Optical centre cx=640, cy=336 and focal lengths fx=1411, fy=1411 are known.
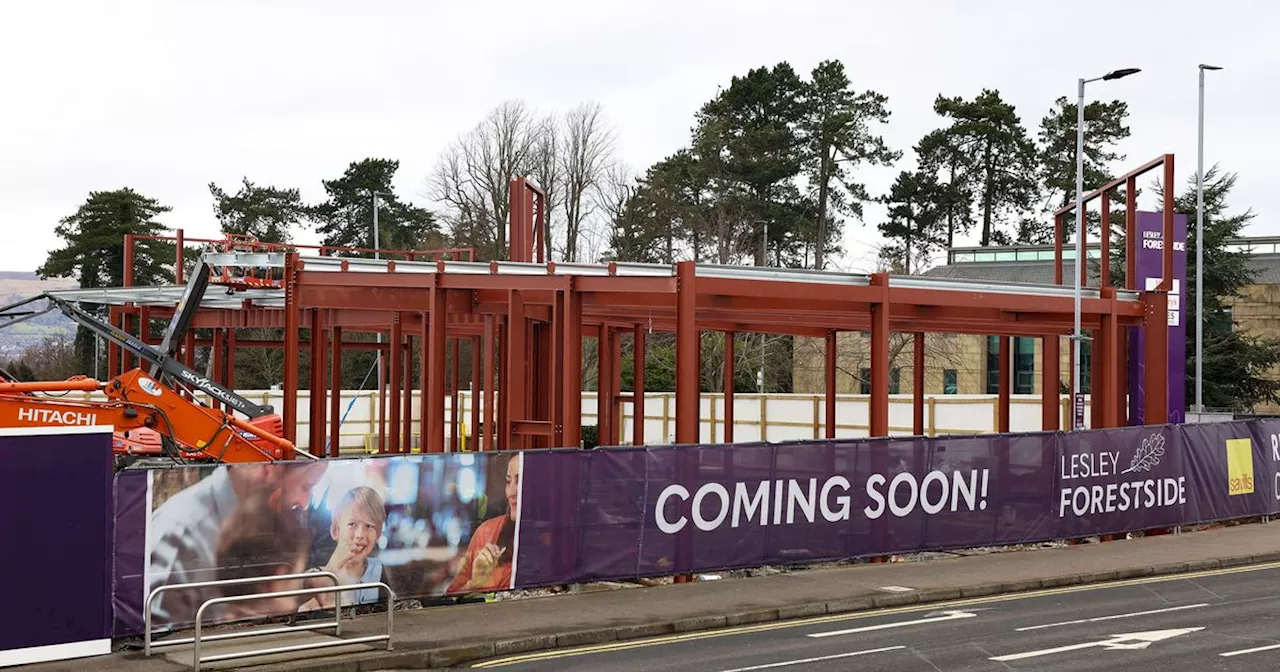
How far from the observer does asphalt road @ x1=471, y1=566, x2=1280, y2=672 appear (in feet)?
46.7

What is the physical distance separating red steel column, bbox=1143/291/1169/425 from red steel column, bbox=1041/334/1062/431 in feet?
10.8

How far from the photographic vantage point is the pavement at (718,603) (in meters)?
14.2

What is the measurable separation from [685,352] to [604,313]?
11524 millimetres

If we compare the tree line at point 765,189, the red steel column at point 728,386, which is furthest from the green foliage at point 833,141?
the red steel column at point 728,386

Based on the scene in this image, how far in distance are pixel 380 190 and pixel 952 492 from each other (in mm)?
74919

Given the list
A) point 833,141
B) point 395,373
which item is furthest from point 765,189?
point 395,373

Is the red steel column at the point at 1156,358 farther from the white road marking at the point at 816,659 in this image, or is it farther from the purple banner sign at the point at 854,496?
the white road marking at the point at 816,659

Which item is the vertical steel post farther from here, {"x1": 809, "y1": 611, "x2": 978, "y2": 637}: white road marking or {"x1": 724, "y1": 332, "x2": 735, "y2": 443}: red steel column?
{"x1": 809, "y1": 611, "x2": 978, "y2": 637}: white road marking

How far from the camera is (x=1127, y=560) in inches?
886

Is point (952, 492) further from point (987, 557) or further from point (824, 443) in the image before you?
point (824, 443)

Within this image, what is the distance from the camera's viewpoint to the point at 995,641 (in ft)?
51.1

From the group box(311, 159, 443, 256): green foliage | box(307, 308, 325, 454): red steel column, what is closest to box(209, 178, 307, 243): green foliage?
box(311, 159, 443, 256): green foliage

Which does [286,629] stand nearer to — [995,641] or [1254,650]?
[995,641]

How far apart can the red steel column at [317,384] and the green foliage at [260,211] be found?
206 feet
